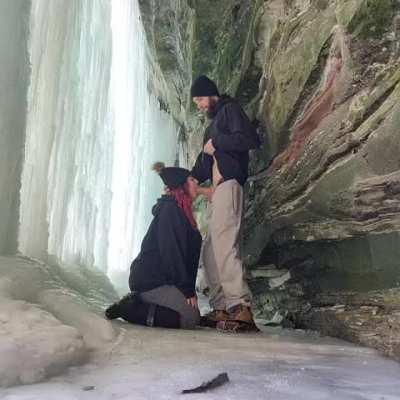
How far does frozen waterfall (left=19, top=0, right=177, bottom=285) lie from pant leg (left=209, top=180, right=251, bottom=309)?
3.07m

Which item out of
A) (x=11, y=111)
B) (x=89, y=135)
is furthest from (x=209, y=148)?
(x=89, y=135)

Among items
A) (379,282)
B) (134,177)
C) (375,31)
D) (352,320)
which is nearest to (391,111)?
(375,31)

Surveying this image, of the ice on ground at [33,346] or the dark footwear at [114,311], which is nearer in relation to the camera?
the ice on ground at [33,346]

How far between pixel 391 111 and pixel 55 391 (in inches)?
140

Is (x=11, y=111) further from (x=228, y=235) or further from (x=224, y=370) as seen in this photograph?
(x=224, y=370)

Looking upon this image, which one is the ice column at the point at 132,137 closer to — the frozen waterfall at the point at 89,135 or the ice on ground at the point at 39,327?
Result: the frozen waterfall at the point at 89,135

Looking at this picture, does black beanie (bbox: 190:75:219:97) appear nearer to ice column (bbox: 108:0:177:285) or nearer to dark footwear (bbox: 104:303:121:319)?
dark footwear (bbox: 104:303:121:319)

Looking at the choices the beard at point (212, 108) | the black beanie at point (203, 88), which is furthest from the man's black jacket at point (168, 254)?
the black beanie at point (203, 88)

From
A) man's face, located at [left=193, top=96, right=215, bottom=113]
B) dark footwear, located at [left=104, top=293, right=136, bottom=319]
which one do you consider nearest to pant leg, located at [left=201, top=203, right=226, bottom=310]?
dark footwear, located at [left=104, top=293, right=136, bottom=319]

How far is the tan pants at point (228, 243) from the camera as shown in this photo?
5000 millimetres

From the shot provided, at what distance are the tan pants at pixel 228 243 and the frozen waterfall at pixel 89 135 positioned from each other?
304 cm

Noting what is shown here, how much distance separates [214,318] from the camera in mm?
5141

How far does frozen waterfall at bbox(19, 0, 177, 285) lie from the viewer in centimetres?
763

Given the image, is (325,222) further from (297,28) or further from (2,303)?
(2,303)
